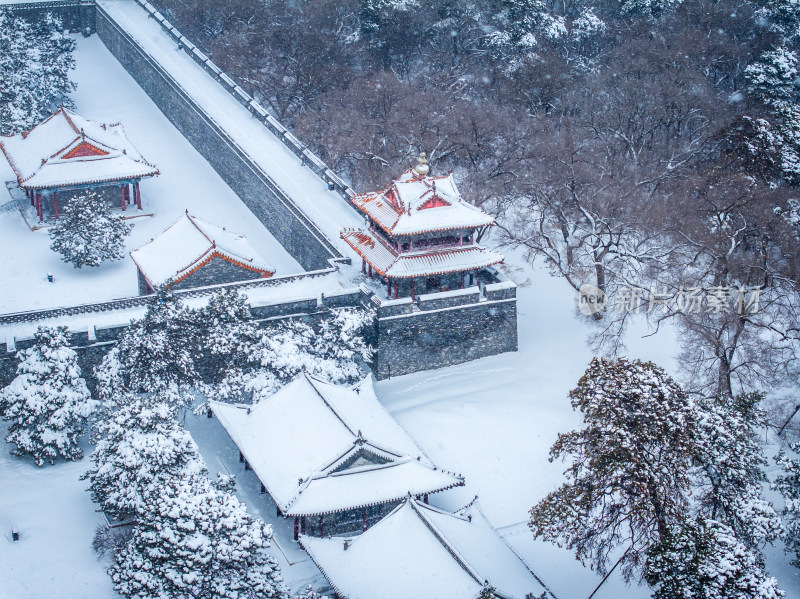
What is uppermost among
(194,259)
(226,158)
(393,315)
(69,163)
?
(69,163)

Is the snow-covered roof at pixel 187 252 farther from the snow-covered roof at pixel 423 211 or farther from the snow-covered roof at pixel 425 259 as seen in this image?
the snow-covered roof at pixel 423 211

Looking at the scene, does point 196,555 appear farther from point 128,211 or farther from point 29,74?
point 29,74

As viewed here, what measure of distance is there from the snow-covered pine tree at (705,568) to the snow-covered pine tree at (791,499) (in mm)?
4114

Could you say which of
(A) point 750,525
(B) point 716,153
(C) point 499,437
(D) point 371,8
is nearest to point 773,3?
(B) point 716,153

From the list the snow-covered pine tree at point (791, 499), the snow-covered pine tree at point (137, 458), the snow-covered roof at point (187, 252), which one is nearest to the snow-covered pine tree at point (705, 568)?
the snow-covered pine tree at point (791, 499)

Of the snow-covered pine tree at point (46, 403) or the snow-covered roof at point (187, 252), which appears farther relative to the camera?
the snow-covered roof at point (187, 252)

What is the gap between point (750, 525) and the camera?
1021 inches

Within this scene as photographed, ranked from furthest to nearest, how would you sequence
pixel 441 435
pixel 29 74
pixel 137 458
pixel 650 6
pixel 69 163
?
pixel 650 6, pixel 29 74, pixel 69 163, pixel 441 435, pixel 137 458

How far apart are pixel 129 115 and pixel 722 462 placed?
38.6m

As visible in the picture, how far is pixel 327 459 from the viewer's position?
90.2ft

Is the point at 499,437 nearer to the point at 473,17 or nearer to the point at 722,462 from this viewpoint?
the point at 722,462

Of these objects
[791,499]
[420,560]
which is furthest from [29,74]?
[791,499]

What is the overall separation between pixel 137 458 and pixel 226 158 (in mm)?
23563

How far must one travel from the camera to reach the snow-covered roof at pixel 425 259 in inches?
1328
